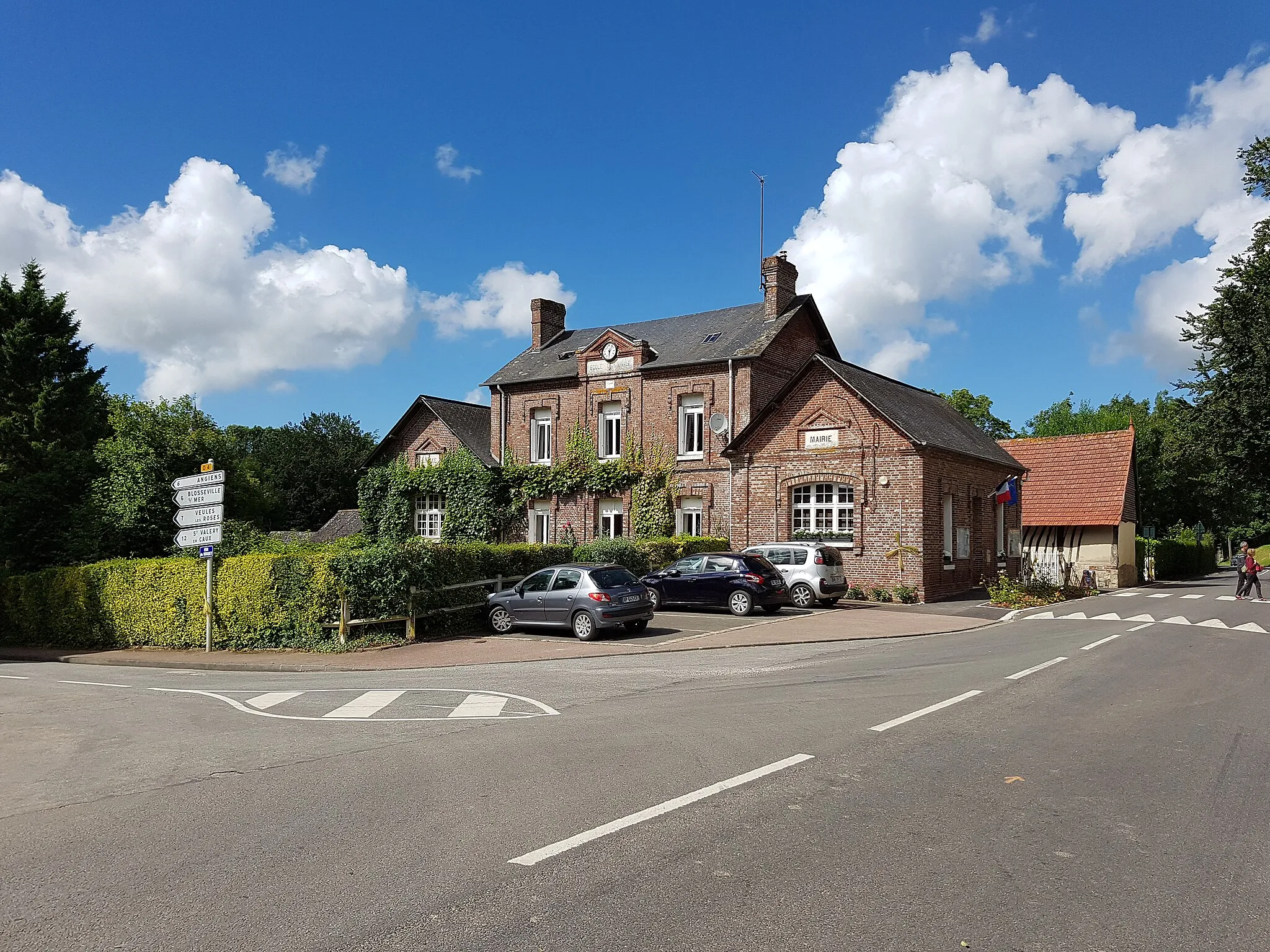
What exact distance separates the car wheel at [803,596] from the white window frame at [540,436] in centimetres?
1453

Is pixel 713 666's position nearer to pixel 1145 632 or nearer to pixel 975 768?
pixel 975 768

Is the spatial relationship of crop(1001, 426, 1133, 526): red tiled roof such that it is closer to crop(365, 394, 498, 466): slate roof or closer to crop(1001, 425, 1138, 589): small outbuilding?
crop(1001, 425, 1138, 589): small outbuilding

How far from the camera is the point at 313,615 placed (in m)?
18.3

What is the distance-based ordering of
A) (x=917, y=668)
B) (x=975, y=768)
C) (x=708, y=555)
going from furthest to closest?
(x=708, y=555) < (x=917, y=668) < (x=975, y=768)

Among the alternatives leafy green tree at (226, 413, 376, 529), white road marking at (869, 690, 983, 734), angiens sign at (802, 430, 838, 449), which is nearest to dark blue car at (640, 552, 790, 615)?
angiens sign at (802, 430, 838, 449)

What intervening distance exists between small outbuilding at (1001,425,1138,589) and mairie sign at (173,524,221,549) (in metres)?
29.5

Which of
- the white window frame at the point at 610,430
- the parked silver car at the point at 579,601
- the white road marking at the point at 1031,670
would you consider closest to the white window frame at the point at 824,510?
the white window frame at the point at 610,430

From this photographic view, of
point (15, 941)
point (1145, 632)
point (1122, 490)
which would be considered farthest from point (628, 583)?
point (1122, 490)

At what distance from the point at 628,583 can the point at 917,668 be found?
23.0 ft

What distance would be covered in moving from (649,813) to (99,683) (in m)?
12.2

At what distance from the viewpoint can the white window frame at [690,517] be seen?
3193cm

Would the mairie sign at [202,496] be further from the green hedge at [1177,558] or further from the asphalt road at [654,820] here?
the green hedge at [1177,558]

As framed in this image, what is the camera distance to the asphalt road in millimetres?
4250

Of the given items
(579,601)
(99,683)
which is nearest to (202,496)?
(99,683)
